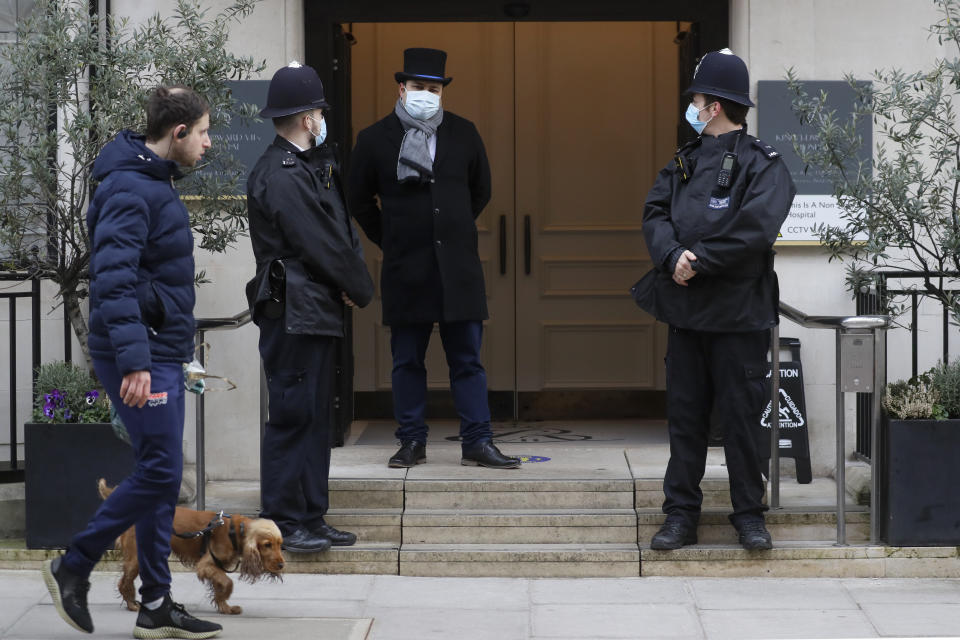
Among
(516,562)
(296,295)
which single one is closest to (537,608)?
(516,562)

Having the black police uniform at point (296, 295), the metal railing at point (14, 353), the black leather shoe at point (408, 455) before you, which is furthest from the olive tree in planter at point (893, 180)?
the metal railing at point (14, 353)

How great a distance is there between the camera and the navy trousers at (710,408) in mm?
5688

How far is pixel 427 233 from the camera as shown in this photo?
645 cm

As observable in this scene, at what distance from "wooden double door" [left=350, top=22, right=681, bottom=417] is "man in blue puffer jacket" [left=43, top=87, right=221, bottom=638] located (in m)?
3.75

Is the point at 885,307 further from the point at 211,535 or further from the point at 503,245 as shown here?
the point at 211,535

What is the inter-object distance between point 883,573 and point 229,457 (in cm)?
323

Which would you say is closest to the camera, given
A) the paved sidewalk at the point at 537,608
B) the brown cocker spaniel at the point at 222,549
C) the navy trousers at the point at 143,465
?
the navy trousers at the point at 143,465

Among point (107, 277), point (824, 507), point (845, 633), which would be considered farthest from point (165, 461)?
point (824, 507)

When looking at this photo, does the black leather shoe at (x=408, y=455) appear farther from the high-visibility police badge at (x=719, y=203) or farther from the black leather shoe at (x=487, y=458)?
the high-visibility police badge at (x=719, y=203)

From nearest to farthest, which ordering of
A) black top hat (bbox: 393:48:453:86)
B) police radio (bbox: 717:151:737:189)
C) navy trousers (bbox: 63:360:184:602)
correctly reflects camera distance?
navy trousers (bbox: 63:360:184:602) < police radio (bbox: 717:151:737:189) < black top hat (bbox: 393:48:453:86)

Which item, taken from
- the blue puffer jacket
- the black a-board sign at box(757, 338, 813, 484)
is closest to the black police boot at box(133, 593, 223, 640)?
the blue puffer jacket

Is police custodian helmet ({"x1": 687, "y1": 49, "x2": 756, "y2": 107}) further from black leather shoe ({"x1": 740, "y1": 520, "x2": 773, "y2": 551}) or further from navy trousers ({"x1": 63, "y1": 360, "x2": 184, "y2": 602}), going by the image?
navy trousers ({"x1": 63, "y1": 360, "x2": 184, "y2": 602})

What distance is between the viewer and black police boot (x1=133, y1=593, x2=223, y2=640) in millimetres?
4727

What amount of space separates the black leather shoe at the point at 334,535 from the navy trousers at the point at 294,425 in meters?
0.06
